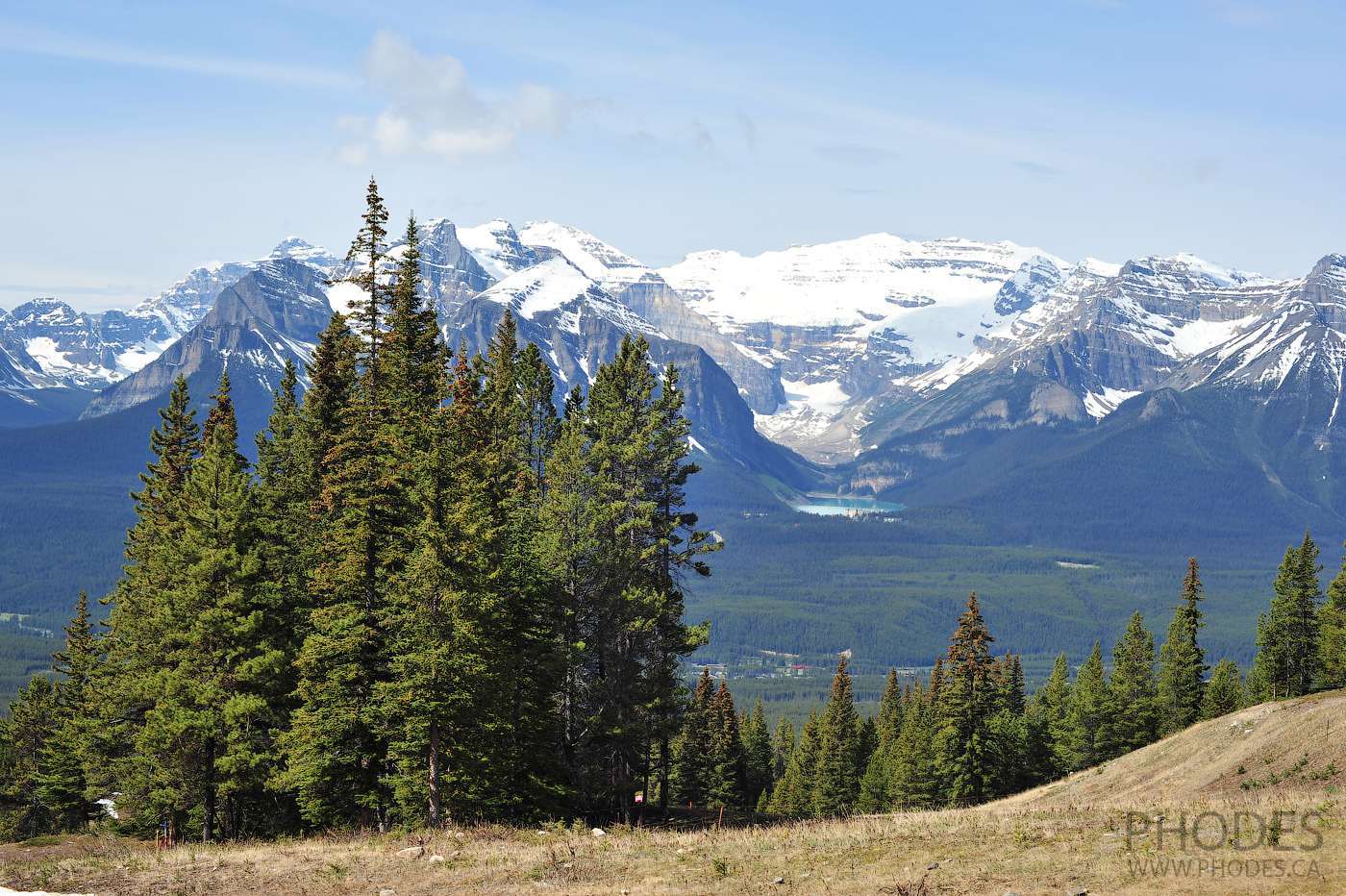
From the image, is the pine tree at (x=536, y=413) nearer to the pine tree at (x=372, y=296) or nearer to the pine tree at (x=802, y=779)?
the pine tree at (x=372, y=296)

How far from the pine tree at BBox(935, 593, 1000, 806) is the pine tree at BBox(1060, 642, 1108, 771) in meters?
18.2

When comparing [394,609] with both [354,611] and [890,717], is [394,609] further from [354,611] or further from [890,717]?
[890,717]

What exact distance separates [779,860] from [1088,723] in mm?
80193

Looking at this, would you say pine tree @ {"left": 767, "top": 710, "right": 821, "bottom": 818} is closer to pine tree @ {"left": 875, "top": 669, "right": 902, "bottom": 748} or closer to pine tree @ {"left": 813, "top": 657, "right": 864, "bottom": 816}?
pine tree @ {"left": 813, "top": 657, "right": 864, "bottom": 816}

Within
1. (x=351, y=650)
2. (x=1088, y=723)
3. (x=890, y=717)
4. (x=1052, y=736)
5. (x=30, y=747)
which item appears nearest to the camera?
(x=351, y=650)

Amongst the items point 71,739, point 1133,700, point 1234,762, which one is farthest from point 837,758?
point 71,739

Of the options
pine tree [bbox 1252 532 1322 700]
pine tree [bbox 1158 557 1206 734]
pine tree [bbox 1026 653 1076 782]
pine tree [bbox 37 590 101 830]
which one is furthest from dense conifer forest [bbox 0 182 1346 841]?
pine tree [bbox 1252 532 1322 700]

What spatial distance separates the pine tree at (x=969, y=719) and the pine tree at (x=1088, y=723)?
18.2m

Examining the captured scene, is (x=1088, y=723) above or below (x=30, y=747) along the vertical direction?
above

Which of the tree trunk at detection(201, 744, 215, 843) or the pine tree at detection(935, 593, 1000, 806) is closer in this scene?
the tree trunk at detection(201, 744, 215, 843)

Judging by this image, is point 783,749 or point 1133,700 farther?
point 783,749

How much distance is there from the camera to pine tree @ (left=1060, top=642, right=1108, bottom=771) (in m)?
100

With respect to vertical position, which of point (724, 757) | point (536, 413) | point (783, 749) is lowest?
point (783, 749)

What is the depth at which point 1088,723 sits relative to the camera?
10262 cm
